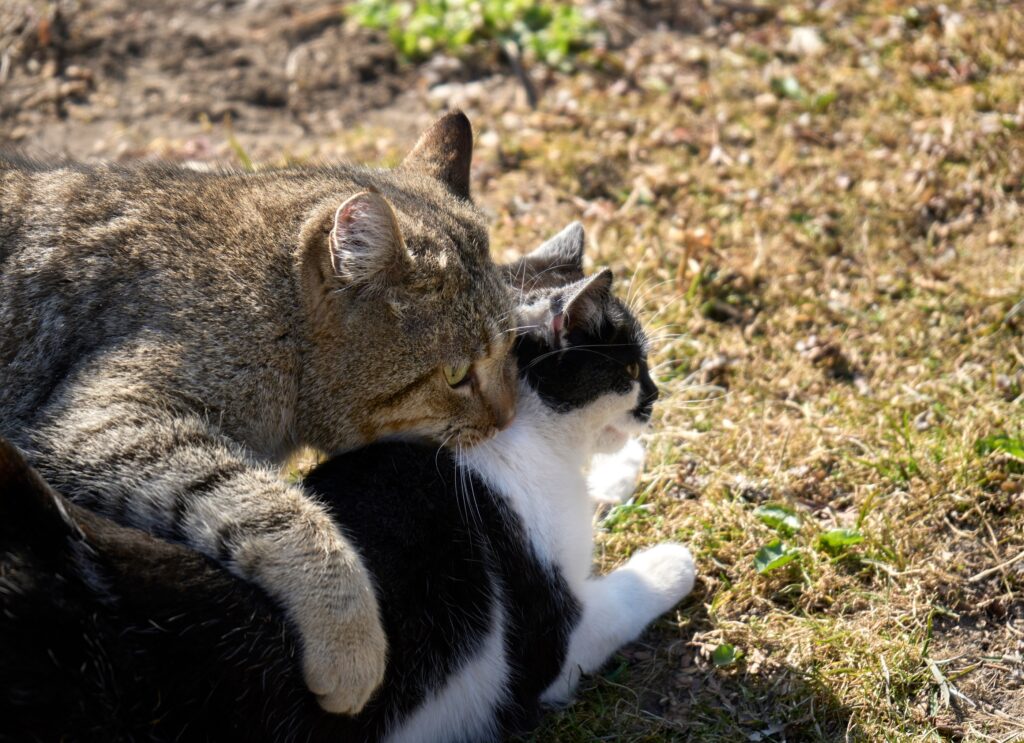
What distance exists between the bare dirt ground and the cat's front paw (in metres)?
0.86

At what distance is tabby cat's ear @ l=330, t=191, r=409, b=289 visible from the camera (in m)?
3.34

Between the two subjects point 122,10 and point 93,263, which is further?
point 122,10

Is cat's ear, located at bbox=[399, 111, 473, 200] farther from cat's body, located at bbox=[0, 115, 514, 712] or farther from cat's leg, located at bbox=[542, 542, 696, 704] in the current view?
cat's leg, located at bbox=[542, 542, 696, 704]

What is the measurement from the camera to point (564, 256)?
165 inches

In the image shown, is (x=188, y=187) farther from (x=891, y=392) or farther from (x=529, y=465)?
(x=891, y=392)

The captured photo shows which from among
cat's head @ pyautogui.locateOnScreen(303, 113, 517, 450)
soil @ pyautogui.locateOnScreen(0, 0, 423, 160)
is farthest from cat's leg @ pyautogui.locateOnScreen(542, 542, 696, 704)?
soil @ pyautogui.locateOnScreen(0, 0, 423, 160)

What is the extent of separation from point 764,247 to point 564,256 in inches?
70.8

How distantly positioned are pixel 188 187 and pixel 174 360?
2.96 ft

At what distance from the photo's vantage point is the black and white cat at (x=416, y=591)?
263 cm

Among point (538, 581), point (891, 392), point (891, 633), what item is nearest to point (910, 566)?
point (891, 633)

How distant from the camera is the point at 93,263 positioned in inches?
141

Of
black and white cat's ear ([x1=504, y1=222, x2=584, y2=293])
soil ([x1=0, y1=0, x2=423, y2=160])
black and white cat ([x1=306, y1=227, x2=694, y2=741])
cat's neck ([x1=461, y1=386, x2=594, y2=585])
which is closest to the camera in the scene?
black and white cat ([x1=306, y1=227, x2=694, y2=741])

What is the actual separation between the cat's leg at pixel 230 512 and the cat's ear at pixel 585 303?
1103 millimetres

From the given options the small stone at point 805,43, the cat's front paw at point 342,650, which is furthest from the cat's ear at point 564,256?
the small stone at point 805,43
